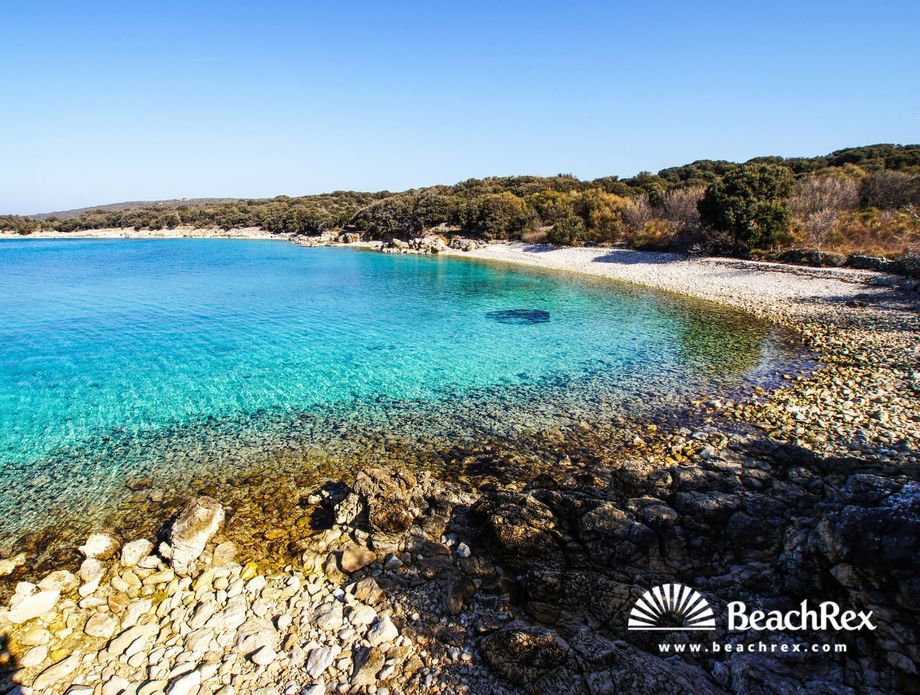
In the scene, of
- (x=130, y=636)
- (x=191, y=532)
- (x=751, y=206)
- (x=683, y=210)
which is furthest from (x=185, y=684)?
(x=683, y=210)

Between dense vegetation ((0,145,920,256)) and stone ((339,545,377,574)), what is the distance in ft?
97.1

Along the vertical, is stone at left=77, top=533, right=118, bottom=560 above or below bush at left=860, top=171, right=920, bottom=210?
below

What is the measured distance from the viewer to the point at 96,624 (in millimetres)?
5746

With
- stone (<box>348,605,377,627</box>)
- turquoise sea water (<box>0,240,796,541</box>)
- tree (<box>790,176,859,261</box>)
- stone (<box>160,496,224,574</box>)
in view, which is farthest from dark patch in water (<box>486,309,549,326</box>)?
tree (<box>790,176,859,261</box>)

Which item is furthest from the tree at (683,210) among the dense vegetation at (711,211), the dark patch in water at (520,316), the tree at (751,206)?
the dark patch in water at (520,316)

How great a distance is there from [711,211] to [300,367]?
37.9m

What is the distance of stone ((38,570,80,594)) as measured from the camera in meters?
6.28

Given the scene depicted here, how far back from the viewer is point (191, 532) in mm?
7082

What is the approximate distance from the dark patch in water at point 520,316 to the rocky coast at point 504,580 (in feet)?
48.4

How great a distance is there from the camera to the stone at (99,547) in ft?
22.9

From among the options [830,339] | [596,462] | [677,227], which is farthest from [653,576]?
[677,227]

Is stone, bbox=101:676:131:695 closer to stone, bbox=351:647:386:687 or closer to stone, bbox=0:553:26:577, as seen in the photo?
stone, bbox=351:647:386:687

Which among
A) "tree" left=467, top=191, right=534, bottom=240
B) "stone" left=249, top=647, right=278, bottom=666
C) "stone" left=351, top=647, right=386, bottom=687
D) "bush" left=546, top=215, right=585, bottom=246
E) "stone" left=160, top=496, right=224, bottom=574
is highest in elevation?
"tree" left=467, top=191, right=534, bottom=240

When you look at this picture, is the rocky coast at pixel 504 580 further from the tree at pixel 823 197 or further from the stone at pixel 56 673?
the tree at pixel 823 197
